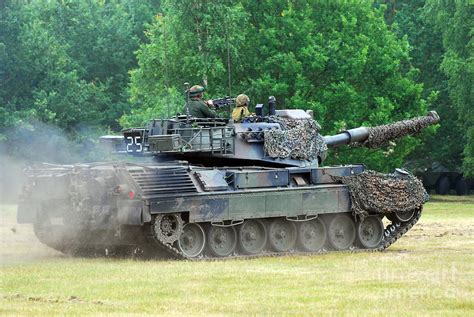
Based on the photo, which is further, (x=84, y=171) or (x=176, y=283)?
(x=84, y=171)

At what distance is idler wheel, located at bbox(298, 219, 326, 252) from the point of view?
90.6 ft

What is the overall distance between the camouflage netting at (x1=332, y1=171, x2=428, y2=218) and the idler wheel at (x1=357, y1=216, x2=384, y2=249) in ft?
1.45

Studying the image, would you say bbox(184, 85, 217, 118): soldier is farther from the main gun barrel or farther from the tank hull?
the main gun barrel

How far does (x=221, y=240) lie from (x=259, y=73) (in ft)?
97.9

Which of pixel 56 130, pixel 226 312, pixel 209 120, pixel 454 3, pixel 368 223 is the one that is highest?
pixel 454 3

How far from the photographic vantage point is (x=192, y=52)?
174ft

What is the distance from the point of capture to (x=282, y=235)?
89.6 feet

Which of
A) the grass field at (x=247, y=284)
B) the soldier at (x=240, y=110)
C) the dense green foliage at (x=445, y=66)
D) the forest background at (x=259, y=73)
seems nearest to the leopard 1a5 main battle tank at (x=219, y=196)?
the soldier at (x=240, y=110)

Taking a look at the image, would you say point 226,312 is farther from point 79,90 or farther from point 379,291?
point 79,90

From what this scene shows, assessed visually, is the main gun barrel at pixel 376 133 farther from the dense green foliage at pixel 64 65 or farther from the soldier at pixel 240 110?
the dense green foliage at pixel 64 65

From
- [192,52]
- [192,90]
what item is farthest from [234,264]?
[192,52]

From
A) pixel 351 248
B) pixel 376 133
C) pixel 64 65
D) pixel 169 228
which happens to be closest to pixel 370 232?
pixel 351 248

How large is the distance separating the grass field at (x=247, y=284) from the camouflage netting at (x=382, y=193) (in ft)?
3.19

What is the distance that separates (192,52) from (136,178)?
93.5ft
